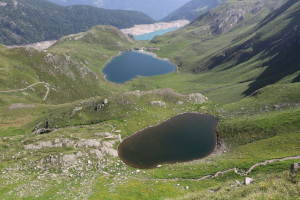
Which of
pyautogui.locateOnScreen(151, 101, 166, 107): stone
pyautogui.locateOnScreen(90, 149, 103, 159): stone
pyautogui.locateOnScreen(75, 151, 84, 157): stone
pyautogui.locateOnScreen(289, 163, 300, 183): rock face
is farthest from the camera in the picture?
pyautogui.locateOnScreen(151, 101, 166, 107): stone

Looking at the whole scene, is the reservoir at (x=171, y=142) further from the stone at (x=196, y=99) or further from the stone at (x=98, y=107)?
the stone at (x=98, y=107)

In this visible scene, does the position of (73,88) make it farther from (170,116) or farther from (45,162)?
(45,162)

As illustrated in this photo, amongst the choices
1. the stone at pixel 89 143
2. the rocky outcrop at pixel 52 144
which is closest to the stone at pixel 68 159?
the stone at pixel 89 143

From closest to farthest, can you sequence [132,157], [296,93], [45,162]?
1. [45,162]
2. [132,157]
3. [296,93]

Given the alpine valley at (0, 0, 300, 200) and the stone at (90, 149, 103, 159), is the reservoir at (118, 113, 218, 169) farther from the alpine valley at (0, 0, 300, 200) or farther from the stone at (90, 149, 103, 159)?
the stone at (90, 149, 103, 159)

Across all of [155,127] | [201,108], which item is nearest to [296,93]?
[201,108]

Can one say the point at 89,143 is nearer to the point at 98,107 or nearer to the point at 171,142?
the point at 171,142

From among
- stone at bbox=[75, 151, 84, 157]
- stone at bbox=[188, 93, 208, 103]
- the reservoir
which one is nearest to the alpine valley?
stone at bbox=[75, 151, 84, 157]

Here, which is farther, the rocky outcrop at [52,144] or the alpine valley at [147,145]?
the rocky outcrop at [52,144]
